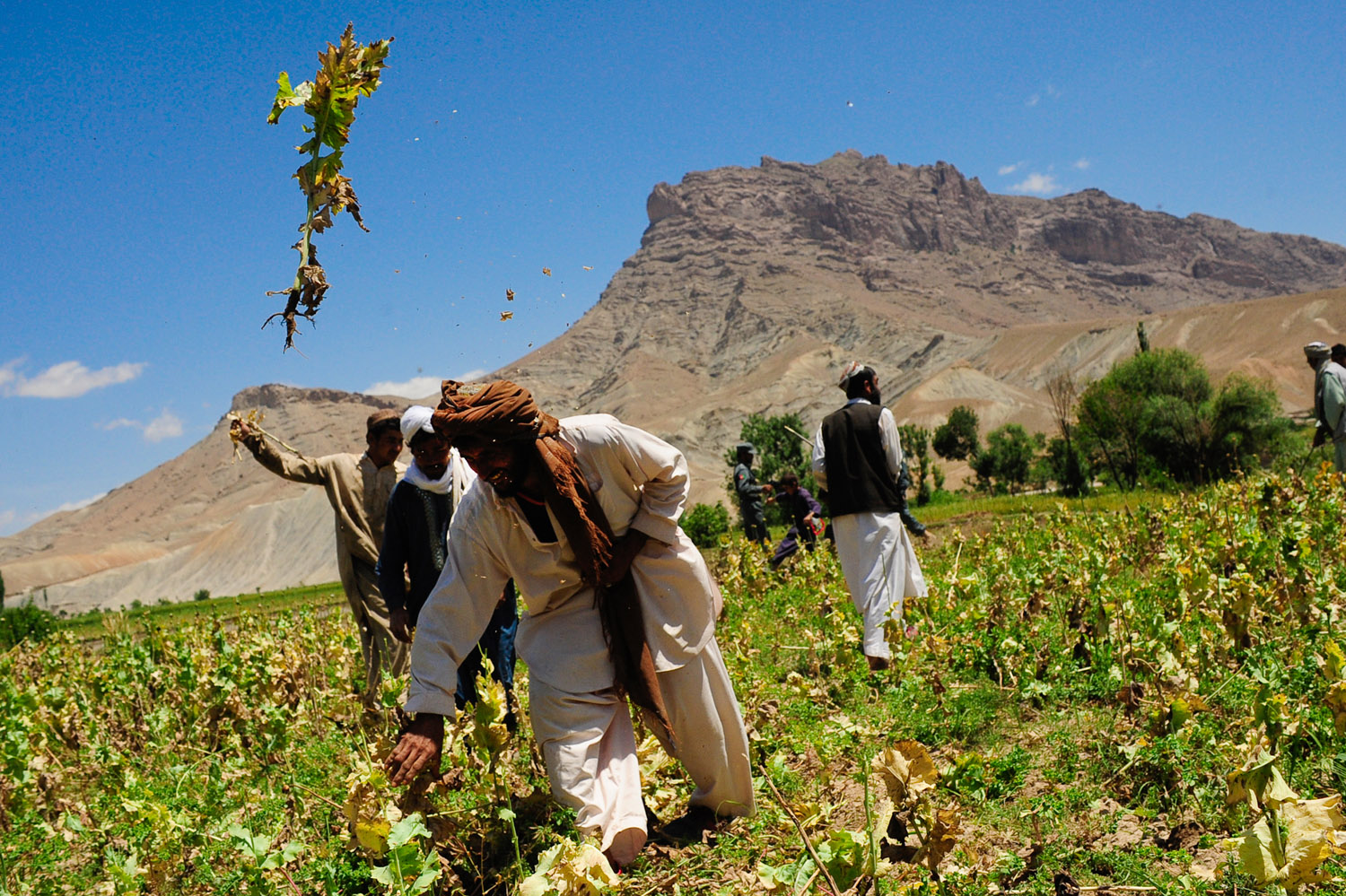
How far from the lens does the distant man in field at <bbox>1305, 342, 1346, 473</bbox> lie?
7.43m

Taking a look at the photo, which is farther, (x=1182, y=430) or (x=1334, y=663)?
(x=1182, y=430)

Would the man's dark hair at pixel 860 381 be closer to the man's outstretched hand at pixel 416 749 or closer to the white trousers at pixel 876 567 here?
the white trousers at pixel 876 567

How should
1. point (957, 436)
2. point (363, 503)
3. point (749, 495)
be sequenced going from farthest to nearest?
point (957, 436) < point (749, 495) < point (363, 503)

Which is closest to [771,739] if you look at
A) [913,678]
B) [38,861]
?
[913,678]

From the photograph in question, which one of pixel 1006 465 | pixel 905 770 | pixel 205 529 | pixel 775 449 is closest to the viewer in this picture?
pixel 905 770

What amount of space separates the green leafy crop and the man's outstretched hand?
3.82 ft

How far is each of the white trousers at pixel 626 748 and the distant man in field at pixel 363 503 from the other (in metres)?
2.30

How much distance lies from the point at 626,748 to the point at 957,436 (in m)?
55.7

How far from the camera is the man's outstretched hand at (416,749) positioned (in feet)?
8.63

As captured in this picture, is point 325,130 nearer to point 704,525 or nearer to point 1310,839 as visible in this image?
point 1310,839

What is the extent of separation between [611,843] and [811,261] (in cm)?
16615

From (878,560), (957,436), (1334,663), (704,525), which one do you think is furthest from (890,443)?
(957,436)

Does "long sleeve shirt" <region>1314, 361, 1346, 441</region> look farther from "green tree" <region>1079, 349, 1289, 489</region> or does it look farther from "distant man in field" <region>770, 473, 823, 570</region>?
"green tree" <region>1079, 349, 1289, 489</region>

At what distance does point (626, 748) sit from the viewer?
9.89 ft
